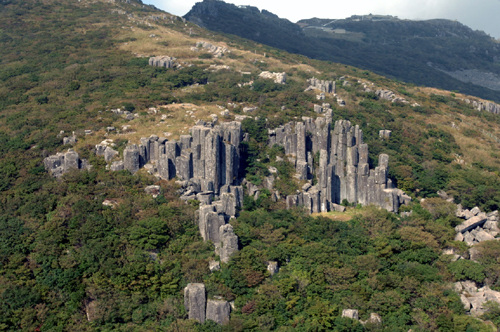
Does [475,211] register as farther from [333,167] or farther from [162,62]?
[162,62]

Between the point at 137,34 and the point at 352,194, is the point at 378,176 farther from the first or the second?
the point at 137,34

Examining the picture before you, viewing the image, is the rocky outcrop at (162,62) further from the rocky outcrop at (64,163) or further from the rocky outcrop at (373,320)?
the rocky outcrop at (373,320)

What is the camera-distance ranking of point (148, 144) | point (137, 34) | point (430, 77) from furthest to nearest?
1. point (430, 77)
2. point (137, 34)
3. point (148, 144)

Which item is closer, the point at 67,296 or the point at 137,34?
the point at 67,296

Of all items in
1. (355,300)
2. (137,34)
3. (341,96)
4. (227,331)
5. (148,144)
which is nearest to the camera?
(227,331)

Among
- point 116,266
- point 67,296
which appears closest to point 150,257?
point 116,266

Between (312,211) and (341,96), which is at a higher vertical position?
(341,96)

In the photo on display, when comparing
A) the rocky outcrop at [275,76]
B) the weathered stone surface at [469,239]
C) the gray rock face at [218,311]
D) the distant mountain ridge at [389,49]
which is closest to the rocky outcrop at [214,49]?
the rocky outcrop at [275,76]
